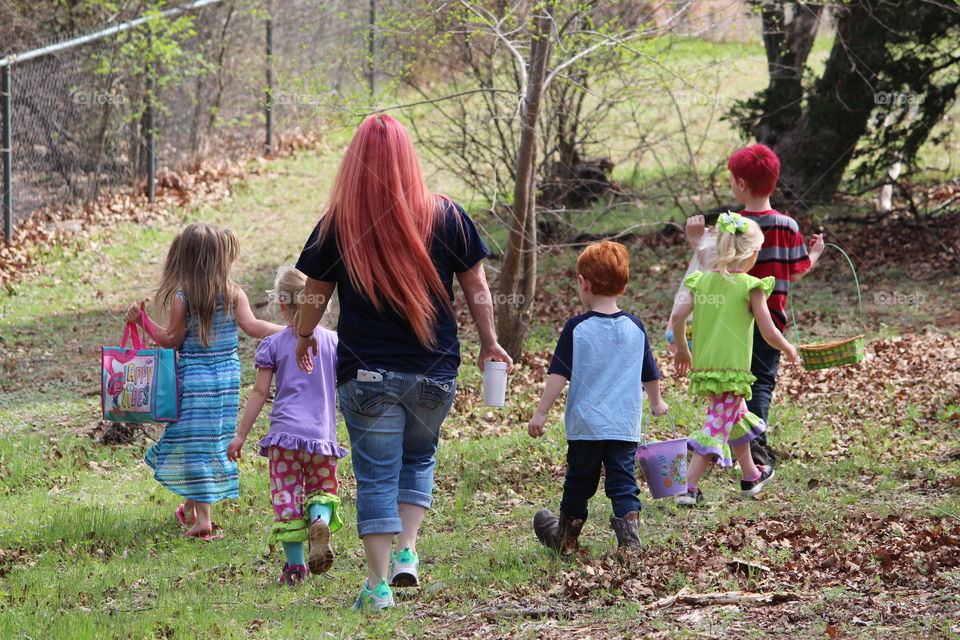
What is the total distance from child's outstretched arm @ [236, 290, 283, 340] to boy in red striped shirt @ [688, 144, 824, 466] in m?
2.69

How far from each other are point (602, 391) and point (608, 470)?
380mm

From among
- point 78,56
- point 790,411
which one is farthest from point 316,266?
point 78,56

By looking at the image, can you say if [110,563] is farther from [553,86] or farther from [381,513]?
[553,86]

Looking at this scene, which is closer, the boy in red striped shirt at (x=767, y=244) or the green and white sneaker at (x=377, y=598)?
the green and white sneaker at (x=377, y=598)

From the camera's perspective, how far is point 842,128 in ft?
40.4

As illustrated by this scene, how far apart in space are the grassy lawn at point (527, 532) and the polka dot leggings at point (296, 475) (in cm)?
41

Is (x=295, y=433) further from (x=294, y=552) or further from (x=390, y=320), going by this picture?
(x=390, y=320)

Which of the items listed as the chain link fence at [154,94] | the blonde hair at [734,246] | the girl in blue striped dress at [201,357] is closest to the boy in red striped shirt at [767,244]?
the blonde hair at [734,246]

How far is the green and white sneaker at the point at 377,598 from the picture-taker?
4047mm

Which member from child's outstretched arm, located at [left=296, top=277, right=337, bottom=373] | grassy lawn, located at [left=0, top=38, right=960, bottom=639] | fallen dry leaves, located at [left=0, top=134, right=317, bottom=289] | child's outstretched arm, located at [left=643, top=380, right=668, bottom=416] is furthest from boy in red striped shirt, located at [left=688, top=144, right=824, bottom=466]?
fallen dry leaves, located at [left=0, top=134, right=317, bottom=289]

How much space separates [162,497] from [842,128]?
30.7 ft

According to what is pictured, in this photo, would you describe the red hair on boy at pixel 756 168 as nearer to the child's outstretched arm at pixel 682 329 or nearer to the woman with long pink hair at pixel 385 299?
the child's outstretched arm at pixel 682 329

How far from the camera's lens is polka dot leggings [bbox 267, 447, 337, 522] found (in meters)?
4.78

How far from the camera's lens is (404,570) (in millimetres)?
4172
